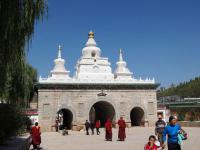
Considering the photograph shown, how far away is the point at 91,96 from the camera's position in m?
36.5

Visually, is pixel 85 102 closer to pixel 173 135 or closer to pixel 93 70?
pixel 93 70

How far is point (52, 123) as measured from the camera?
3481 centimetres

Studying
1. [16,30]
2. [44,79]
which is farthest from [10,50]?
[44,79]

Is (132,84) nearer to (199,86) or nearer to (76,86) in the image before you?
(76,86)

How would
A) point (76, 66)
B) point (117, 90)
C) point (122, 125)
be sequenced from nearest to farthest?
point (122, 125)
point (117, 90)
point (76, 66)

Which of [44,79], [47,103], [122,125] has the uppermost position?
[44,79]

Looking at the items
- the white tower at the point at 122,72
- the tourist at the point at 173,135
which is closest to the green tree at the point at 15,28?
the tourist at the point at 173,135

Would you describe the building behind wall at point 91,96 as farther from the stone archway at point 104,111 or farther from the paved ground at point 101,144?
the paved ground at point 101,144

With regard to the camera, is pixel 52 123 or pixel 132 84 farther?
pixel 132 84

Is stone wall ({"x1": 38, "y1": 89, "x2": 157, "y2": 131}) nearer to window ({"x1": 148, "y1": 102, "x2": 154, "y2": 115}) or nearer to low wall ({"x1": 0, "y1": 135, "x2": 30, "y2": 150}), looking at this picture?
window ({"x1": 148, "y1": 102, "x2": 154, "y2": 115})

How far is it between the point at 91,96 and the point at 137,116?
22.2 ft

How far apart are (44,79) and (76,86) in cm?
337

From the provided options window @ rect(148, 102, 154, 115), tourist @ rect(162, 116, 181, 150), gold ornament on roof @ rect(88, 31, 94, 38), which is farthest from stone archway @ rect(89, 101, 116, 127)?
tourist @ rect(162, 116, 181, 150)

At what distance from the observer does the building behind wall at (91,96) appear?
35.0 metres
